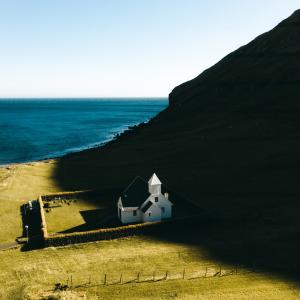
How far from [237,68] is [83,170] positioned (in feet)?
308

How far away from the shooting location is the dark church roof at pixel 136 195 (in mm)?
56425

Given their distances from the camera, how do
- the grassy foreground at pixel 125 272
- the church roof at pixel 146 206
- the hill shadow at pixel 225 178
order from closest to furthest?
the grassy foreground at pixel 125 272 → the hill shadow at pixel 225 178 → the church roof at pixel 146 206

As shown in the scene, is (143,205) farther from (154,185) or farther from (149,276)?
(149,276)

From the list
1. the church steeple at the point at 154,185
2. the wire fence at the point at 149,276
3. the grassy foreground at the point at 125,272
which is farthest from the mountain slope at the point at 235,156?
the church steeple at the point at 154,185

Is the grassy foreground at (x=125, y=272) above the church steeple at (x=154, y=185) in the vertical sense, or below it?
below

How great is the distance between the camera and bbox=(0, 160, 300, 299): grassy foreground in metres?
37.8

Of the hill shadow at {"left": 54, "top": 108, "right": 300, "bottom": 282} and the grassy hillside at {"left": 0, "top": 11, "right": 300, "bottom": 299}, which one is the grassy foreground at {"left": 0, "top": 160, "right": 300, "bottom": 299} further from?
the hill shadow at {"left": 54, "top": 108, "right": 300, "bottom": 282}

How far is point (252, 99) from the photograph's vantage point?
132500 millimetres

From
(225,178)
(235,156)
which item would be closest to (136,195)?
(225,178)

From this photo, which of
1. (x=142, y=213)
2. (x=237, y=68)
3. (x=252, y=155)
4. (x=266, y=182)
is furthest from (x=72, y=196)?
(x=237, y=68)

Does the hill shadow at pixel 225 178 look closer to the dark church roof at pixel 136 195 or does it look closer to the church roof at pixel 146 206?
the church roof at pixel 146 206

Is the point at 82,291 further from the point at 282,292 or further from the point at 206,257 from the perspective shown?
the point at 282,292

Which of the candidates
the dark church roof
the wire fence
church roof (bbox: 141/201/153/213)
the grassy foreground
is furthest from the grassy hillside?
the dark church roof

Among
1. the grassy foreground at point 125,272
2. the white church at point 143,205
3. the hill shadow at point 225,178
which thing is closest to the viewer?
the grassy foreground at point 125,272
